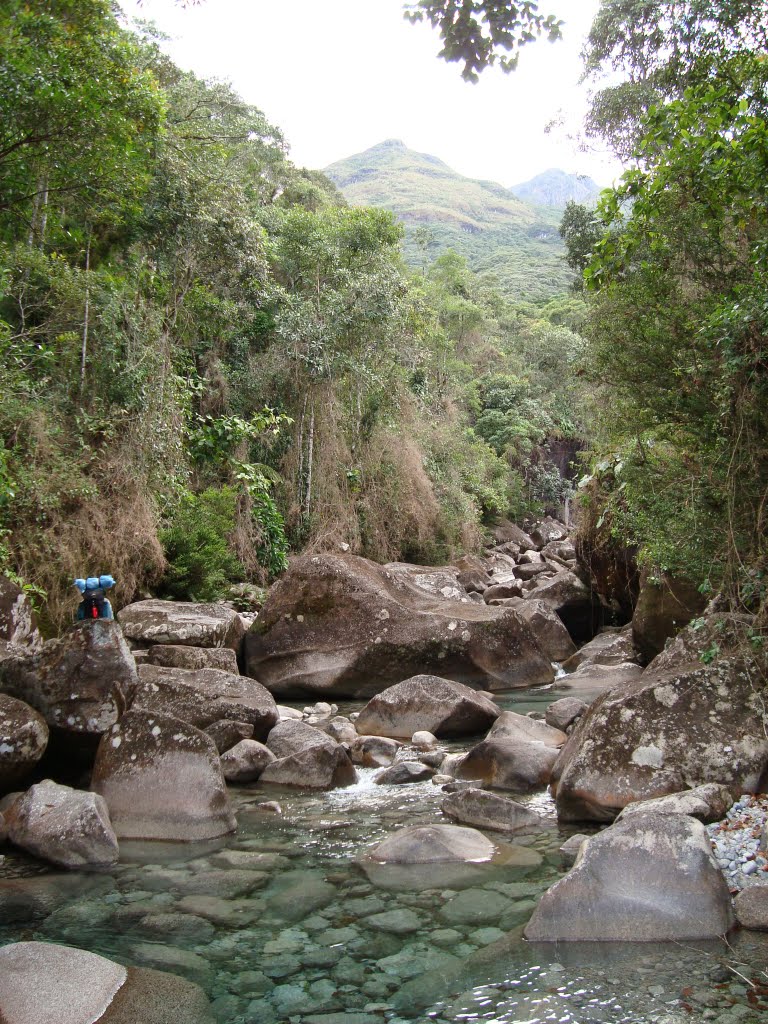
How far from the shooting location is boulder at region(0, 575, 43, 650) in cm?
808

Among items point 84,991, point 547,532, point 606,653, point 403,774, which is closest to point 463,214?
point 547,532

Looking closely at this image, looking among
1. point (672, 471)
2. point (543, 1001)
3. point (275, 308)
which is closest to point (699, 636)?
point (672, 471)

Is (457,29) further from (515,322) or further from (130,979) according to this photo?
(515,322)

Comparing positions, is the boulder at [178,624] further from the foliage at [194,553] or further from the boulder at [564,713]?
the boulder at [564,713]

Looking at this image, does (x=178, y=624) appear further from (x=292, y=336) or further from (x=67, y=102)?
(x=292, y=336)

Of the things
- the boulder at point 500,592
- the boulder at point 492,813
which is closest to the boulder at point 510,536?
the boulder at point 500,592

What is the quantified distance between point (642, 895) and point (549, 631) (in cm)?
952

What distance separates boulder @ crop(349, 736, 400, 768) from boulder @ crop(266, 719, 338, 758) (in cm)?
31

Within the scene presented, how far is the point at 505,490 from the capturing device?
30.8 m

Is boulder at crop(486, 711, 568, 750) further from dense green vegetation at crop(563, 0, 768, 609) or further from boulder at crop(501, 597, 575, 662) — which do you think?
boulder at crop(501, 597, 575, 662)

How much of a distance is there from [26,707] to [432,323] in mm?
23582

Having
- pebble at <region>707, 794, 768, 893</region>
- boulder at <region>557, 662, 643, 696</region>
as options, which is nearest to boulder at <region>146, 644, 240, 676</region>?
boulder at <region>557, 662, 643, 696</region>

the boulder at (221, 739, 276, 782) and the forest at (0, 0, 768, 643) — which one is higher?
the forest at (0, 0, 768, 643)

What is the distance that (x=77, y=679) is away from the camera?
6.80 m
